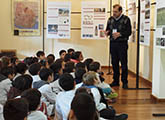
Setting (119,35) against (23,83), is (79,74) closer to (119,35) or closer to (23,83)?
(23,83)

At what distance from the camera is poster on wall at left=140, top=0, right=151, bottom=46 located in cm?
550

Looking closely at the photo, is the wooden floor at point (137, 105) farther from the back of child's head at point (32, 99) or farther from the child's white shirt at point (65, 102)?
the back of child's head at point (32, 99)

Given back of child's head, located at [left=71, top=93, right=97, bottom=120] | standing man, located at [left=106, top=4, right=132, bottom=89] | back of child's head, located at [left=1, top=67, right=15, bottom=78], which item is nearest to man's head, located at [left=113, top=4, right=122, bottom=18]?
standing man, located at [left=106, top=4, right=132, bottom=89]

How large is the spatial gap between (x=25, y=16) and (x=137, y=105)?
5.25 metres

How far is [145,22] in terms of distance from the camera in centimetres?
562

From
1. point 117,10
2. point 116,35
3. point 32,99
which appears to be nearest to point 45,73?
point 32,99

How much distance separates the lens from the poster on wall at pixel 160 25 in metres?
4.45

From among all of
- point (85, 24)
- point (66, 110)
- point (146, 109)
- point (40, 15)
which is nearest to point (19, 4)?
point (40, 15)

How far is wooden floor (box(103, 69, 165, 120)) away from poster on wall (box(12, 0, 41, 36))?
13.2ft

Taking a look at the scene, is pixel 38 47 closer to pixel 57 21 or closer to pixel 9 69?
pixel 57 21

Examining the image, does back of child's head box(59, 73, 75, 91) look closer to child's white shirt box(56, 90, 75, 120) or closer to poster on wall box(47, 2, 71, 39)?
child's white shirt box(56, 90, 75, 120)

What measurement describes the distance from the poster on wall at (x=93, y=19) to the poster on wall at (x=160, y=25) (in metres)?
3.43

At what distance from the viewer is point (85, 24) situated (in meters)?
8.09

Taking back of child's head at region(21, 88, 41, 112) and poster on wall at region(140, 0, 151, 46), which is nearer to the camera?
back of child's head at region(21, 88, 41, 112)
